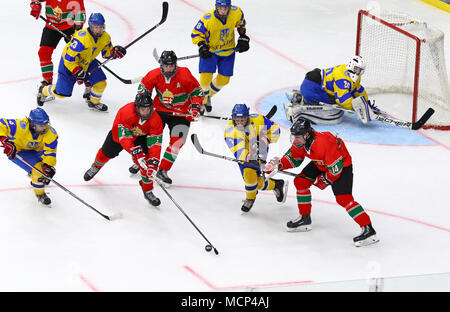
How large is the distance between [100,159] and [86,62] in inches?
53.4

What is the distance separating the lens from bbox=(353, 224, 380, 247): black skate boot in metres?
6.01

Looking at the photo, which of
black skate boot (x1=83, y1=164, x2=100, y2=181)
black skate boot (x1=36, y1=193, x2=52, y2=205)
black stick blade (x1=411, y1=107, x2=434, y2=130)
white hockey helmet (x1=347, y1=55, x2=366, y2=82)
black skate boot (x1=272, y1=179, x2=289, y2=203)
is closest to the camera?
black skate boot (x1=36, y1=193, x2=52, y2=205)

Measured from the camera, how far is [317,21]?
10570 mm

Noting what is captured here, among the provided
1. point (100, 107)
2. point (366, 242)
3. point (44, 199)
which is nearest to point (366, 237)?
point (366, 242)

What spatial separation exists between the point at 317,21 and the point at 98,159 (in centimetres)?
469

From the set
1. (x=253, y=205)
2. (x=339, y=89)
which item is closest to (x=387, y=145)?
(x=339, y=89)

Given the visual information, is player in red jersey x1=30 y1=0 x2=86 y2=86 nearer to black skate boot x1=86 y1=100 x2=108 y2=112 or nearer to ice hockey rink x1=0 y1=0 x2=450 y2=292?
ice hockey rink x1=0 y1=0 x2=450 y2=292

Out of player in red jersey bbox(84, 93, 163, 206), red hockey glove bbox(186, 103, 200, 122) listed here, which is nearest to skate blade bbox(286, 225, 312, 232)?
player in red jersey bbox(84, 93, 163, 206)

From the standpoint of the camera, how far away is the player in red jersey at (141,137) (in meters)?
6.20

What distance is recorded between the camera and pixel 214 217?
252 inches

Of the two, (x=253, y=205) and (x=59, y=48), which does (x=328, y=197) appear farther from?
(x=59, y=48)

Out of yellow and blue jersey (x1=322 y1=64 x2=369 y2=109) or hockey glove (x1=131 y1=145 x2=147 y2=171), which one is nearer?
hockey glove (x1=131 y1=145 x2=147 y2=171)

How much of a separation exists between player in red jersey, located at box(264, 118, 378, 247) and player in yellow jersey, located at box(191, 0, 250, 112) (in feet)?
6.54

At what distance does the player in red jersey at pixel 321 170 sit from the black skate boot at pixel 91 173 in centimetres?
135
